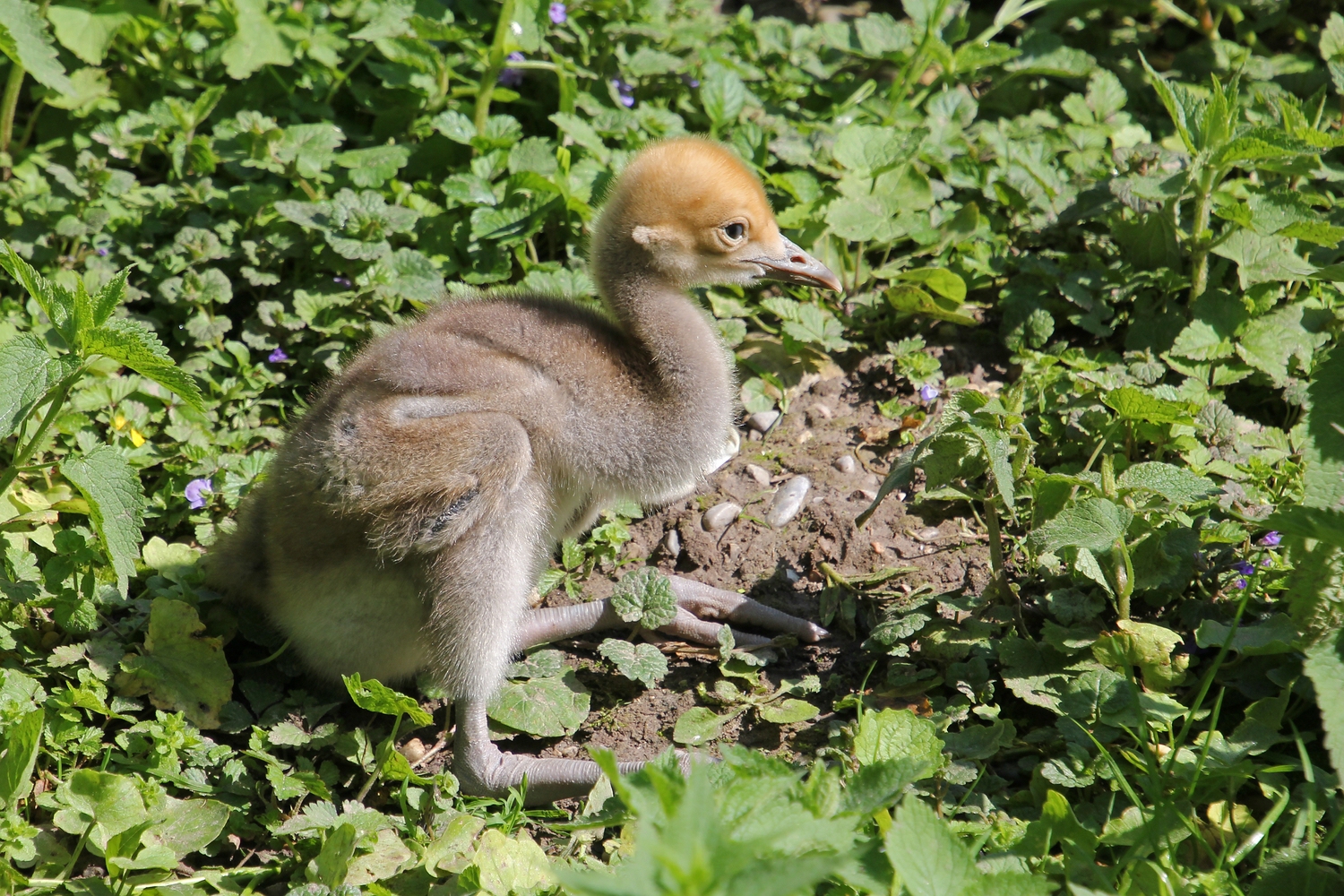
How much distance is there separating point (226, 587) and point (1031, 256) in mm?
3449

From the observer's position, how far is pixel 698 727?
137 inches

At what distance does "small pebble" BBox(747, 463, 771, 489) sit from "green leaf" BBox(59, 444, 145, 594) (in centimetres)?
216

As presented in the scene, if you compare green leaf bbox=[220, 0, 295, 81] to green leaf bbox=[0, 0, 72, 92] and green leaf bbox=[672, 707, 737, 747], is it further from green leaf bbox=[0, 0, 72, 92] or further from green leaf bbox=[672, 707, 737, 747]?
green leaf bbox=[672, 707, 737, 747]

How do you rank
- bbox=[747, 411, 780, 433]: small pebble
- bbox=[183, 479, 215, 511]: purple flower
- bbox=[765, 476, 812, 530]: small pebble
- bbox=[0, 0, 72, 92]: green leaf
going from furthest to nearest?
bbox=[747, 411, 780, 433]: small pebble
bbox=[0, 0, 72, 92]: green leaf
bbox=[765, 476, 812, 530]: small pebble
bbox=[183, 479, 215, 511]: purple flower

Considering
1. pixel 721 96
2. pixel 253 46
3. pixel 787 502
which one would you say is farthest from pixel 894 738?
pixel 253 46

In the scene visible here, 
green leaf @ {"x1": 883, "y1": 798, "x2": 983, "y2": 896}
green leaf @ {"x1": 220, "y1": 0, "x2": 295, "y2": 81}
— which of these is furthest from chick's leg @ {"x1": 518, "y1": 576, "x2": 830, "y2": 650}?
green leaf @ {"x1": 220, "y1": 0, "x2": 295, "y2": 81}

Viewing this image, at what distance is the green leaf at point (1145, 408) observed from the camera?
339cm

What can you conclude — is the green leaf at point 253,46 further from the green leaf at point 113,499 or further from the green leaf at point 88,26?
the green leaf at point 113,499

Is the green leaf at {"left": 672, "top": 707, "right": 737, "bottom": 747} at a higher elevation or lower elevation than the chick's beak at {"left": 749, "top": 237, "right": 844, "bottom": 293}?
lower

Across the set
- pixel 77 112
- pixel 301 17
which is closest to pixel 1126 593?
pixel 301 17

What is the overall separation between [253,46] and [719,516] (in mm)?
3134

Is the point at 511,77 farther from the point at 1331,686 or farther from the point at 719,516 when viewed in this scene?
the point at 1331,686

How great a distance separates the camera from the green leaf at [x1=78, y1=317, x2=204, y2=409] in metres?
3.06

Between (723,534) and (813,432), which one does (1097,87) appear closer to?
(813,432)
